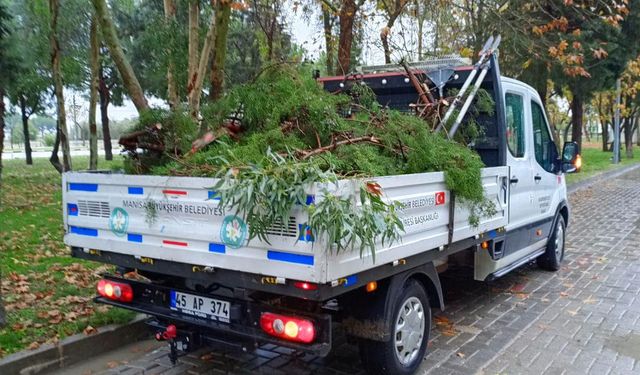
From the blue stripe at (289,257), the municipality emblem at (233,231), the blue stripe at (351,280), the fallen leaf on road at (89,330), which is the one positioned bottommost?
the fallen leaf on road at (89,330)

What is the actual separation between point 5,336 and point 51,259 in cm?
256

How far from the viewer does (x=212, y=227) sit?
343cm

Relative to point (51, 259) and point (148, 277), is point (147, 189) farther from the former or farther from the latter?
point (51, 259)

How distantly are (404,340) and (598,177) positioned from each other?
2003 centimetres

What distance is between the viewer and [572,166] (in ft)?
22.6

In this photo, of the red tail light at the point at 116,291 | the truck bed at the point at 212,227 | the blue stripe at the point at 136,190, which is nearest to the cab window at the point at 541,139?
the truck bed at the point at 212,227

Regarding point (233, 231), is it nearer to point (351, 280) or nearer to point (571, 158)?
point (351, 280)

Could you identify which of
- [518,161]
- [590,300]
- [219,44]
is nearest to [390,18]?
[219,44]

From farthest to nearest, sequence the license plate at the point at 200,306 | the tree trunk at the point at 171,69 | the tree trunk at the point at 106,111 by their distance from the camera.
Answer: the tree trunk at the point at 106,111 < the tree trunk at the point at 171,69 < the license plate at the point at 200,306

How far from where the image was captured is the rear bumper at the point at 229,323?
3.35 meters

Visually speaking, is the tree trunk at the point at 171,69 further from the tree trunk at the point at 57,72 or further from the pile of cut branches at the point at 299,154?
the pile of cut branches at the point at 299,154

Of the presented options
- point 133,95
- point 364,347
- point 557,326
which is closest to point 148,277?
point 364,347

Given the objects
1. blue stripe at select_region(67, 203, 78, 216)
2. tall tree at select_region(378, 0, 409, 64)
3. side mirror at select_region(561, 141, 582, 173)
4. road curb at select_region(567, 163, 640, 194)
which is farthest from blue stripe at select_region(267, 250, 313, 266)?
road curb at select_region(567, 163, 640, 194)

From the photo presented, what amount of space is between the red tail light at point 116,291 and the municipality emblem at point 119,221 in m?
0.48
